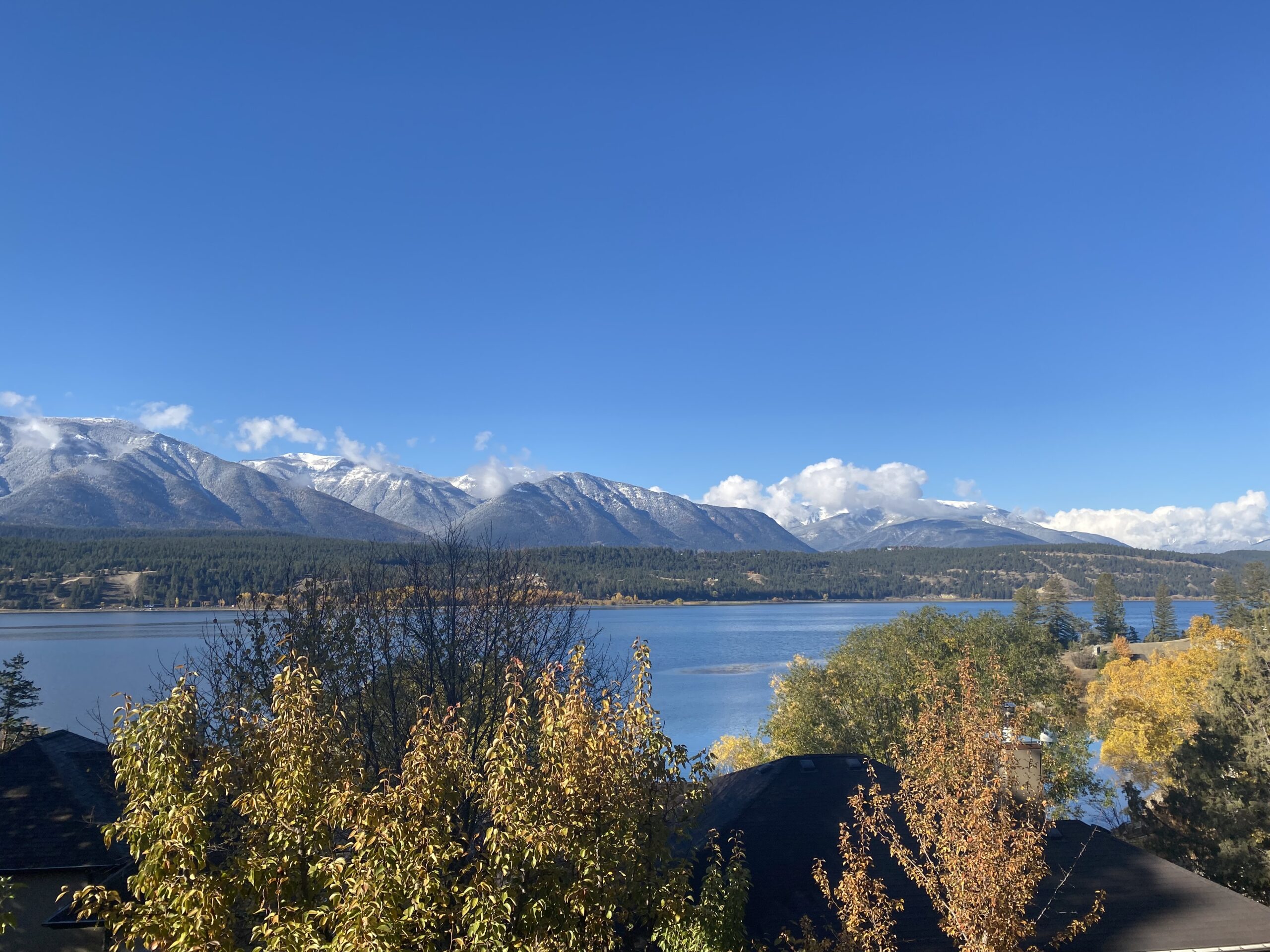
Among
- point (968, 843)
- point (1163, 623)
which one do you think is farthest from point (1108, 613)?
point (968, 843)

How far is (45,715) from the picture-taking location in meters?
52.2

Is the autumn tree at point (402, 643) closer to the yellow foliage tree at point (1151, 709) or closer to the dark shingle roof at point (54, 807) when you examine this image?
the dark shingle roof at point (54, 807)

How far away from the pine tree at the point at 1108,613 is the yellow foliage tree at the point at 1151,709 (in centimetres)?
6446

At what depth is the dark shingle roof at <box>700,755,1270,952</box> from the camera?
45.4ft

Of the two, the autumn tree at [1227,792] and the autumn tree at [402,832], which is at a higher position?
the autumn tree at [402,832]

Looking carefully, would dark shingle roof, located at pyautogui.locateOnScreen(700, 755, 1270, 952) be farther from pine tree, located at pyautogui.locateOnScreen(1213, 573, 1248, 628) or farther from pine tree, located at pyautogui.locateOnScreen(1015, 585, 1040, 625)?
pine tree, located at pyautogui.locateOnScreen(1213, 573, 1248, 628)

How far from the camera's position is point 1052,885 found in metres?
15.5

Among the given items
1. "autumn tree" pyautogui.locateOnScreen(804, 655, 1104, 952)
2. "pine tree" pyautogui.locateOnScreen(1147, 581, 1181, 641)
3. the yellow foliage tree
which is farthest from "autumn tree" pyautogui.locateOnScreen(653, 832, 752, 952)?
"pine tree" pyautogui.locateOnScreen(1147, 581, 1181, 641)

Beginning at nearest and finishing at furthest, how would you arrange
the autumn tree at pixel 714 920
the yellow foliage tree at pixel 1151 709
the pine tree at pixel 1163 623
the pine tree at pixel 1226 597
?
1. the autumn tree at pixel 714 920
2. the yellow foliage tree at pixel 1151 709
3. the pine tree at pixel 1226 597
4. the pine tree at pixel 1163 623

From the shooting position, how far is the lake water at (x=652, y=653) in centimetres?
6125

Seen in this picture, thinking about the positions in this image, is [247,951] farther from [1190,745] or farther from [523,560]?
[1190,745]

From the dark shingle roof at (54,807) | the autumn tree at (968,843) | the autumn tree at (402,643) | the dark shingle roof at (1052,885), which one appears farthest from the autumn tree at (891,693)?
the dark shingle roof at (54,807)

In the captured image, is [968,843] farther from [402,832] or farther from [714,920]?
[402,832]

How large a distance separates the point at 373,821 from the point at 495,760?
1.22 metres
